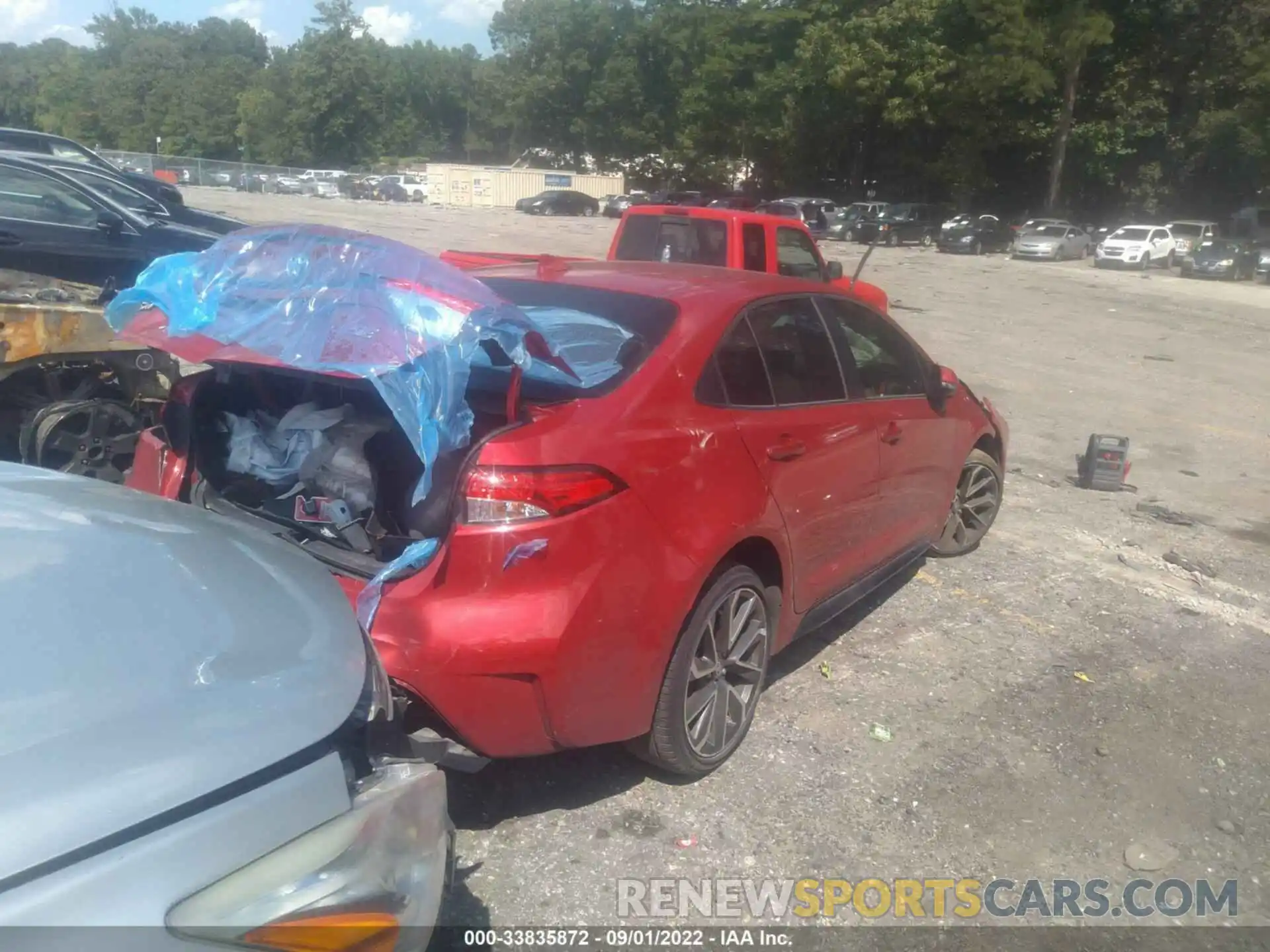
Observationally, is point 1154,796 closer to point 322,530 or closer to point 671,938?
point 671,938

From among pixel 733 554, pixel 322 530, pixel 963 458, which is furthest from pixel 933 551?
pixel 322 530

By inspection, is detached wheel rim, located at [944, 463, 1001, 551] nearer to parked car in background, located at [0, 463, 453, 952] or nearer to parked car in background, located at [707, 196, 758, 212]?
parked car in background, located at [0, 463, 453, 952]

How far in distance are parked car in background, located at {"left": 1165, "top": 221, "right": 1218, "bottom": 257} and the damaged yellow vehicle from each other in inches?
1485

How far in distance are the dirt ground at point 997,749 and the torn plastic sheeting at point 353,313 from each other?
1.23m

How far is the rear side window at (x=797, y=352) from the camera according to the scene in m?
3.94

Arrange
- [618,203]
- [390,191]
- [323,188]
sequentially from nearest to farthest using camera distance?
[618,203]
[323,188]
[390,191]

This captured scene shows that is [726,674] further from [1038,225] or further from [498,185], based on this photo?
[498,185]

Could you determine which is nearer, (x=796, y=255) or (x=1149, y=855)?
(x=1149, y=855)

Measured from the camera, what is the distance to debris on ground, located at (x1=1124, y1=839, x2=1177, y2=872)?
3.40 metres

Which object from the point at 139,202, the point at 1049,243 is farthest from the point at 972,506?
the point at 1049,243

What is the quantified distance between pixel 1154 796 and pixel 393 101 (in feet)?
344

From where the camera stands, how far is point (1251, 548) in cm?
664

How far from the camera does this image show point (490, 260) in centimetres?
530

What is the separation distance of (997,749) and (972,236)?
38.6m
